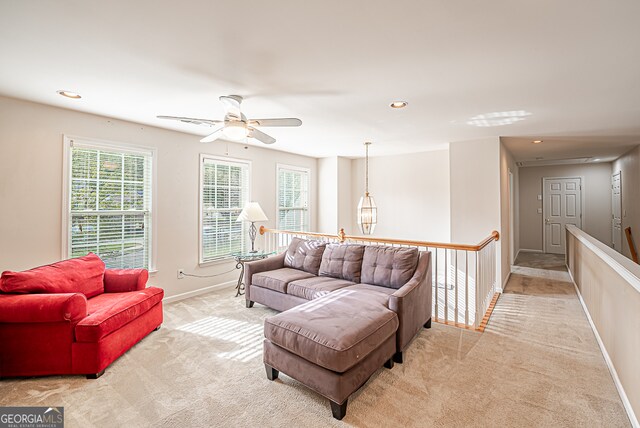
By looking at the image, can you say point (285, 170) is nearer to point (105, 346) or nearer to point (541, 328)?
point (105, 346)

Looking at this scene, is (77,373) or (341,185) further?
(341,185)

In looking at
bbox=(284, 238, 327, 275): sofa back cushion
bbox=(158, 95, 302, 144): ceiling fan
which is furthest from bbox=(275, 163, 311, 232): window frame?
bbox=(158, 95, 302, 144): ceiling fan

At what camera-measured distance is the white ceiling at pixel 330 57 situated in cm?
161

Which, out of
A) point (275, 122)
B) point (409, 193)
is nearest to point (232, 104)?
point (275, 122)

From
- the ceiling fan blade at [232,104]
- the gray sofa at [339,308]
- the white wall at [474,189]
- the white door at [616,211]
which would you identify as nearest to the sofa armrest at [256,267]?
the gray sofa at [339,308]

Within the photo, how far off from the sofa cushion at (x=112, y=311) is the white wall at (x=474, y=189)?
4377 millimetres

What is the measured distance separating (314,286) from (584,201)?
26.6ft

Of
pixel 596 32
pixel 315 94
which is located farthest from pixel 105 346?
pixel 596 32

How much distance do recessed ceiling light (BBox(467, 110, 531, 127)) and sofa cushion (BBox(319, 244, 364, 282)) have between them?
82.9 inches

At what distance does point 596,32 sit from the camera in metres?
1.77

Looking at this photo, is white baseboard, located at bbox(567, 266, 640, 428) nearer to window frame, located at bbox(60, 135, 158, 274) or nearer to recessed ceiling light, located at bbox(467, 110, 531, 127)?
recessed ceiling light, located at bbox(467, 110, 531, 127)

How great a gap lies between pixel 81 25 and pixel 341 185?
520 cm

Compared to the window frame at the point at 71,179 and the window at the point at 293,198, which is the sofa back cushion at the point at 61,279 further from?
the window at the point at 293,198

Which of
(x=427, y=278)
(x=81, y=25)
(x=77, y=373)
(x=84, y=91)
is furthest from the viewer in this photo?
(x=427, y=278)
